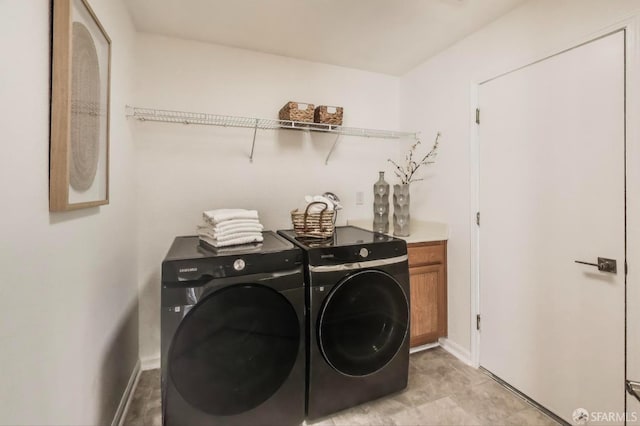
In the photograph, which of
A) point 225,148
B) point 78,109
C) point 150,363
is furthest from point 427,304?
point 78,109

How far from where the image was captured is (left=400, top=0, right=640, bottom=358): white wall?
150 centimetres

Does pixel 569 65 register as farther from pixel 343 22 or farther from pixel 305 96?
pixel 305 96

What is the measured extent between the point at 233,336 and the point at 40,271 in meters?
0.78

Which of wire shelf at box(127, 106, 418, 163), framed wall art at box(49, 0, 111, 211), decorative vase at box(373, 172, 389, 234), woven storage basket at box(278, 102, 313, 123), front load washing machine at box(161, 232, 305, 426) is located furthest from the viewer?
decorative vase at box(373, 172, 389, 234)

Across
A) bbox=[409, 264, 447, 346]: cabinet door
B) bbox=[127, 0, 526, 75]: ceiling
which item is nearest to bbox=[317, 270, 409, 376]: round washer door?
bbox=[409, 264, 447, 346]: cabinet door

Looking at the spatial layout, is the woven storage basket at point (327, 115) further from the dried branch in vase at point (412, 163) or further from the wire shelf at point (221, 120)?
the dried branch in vase at point (412, 163)

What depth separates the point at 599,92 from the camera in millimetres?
1378

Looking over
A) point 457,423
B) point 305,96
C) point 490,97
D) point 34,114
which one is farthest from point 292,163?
point 457,423

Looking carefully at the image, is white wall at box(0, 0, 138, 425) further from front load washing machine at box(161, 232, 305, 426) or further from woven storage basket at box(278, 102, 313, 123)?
woven storage basket at box(278, 102, 313, 123)

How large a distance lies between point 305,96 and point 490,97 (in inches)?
55.8

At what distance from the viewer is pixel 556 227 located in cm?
157

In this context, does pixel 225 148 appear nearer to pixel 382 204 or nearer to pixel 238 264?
pixel 238 264

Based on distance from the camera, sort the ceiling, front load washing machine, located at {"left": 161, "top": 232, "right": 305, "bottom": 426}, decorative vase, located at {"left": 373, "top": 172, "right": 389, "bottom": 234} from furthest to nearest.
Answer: decorative vase, located at {"left": 373, "top": 172, "right": 389, "bottom": 234}
the ceiling
front load washing machine, located at {"left": 161, "top": 232, "right": 305, "bottom": 426}

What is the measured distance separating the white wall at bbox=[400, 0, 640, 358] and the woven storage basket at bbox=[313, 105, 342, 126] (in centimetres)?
82
